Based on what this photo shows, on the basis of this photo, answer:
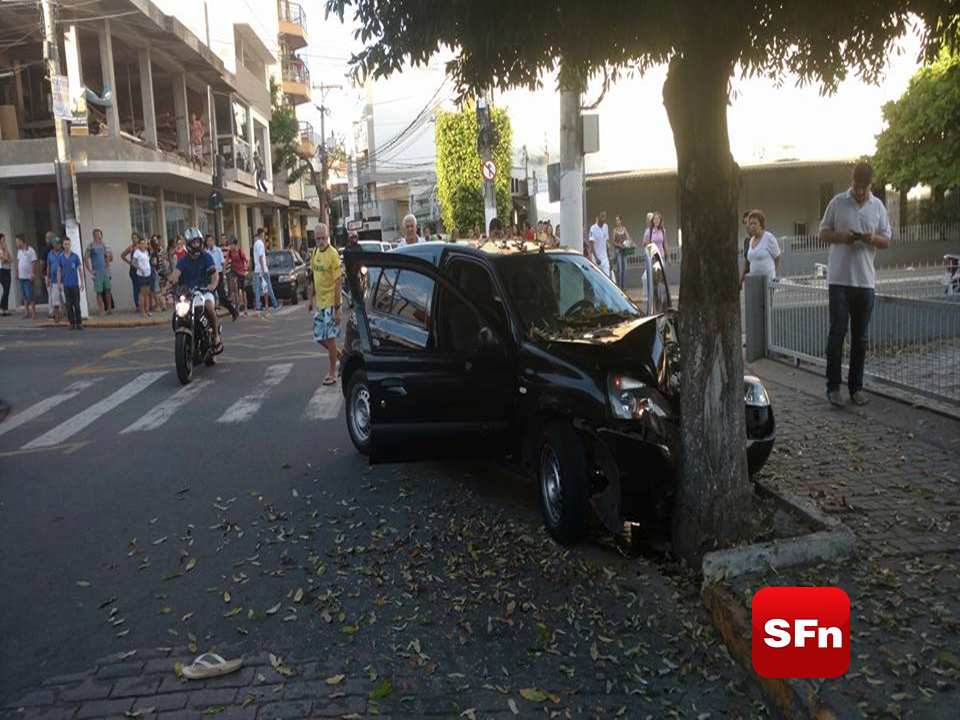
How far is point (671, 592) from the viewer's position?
4688mm

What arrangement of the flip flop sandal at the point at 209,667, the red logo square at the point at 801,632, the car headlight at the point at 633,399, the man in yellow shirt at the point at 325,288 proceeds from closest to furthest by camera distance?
the red logo square at the point at 801,632
the flip flop sandal at the point at 209,667
the car headlight at the point at 633,399
the man in yellow shirt at the point at 325,288

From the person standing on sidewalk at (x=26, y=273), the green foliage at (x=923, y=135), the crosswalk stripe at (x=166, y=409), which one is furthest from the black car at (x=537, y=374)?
the green foliage at (x=923, y=135)

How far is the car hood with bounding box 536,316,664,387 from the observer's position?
515cm

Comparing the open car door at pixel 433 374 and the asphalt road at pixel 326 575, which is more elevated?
the open car door at pixel 433 374

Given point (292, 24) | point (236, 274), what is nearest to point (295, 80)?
point (292, 24)

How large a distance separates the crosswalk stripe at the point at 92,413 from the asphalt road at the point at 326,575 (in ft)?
0.52

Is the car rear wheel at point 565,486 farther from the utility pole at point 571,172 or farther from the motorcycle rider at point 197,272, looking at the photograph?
the motorcycle rider at point 197,272

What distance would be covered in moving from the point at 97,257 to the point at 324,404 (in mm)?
13783

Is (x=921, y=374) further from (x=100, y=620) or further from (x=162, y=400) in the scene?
(x=162, y=400)

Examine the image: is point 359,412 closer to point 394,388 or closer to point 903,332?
point 394,388

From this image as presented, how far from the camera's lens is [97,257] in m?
21.1

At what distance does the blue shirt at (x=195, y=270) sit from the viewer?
12.0m

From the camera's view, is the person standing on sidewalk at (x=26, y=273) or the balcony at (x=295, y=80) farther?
the balcony at (x=295, y=80)

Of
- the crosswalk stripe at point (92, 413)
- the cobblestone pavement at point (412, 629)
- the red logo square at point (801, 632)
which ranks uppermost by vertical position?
the red logo square at point (801, 632)
